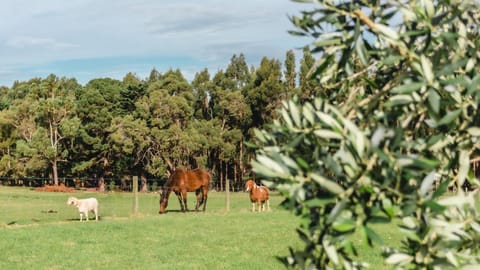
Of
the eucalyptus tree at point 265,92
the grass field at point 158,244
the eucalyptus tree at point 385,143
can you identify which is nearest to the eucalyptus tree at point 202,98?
the eucalyptus tree at point 265,92

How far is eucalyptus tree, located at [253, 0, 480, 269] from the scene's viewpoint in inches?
76.0

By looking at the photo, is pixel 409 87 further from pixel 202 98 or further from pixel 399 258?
pixel 202 98

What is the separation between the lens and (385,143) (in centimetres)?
193

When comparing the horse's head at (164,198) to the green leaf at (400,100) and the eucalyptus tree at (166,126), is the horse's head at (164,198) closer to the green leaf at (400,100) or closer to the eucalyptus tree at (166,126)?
the green leaf at (400,100)

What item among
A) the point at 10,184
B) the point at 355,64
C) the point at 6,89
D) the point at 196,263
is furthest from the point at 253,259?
the point at 6,89

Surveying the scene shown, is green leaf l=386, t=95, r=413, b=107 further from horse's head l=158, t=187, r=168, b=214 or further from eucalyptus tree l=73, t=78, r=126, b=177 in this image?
eucalyptus tree l=73, t=78, r=126, b=177

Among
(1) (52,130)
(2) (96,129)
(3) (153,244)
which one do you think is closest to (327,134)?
(3) (153,244)

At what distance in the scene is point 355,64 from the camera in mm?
2689

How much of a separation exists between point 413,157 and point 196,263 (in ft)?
31.9

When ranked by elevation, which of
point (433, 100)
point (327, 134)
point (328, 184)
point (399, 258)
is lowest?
point (399, 258)

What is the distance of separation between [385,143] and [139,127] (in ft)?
169

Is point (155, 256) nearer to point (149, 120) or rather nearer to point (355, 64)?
point (355, 64)

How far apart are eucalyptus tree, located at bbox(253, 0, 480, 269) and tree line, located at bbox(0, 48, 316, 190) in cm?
5064

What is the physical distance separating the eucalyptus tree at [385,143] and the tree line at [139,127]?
166ft
